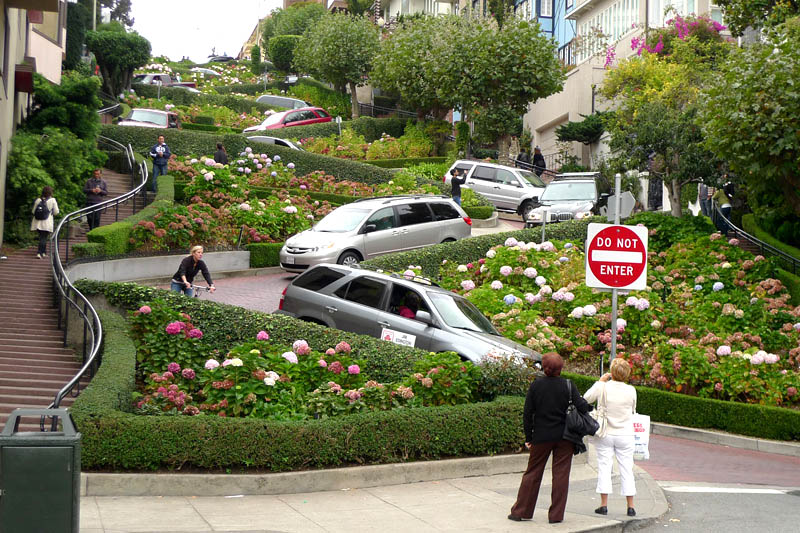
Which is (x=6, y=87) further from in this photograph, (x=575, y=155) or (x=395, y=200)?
(x=575, y=155)

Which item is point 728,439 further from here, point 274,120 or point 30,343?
point 274,120

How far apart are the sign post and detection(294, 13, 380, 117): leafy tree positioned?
144 feet

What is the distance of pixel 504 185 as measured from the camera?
106 feet

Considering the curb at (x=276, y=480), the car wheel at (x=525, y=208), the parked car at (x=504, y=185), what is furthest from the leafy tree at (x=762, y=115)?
the curb at (x=276, y=480)

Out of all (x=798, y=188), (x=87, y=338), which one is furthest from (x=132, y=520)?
(x=798, y=188)

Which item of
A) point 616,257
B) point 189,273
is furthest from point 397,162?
point 616,257

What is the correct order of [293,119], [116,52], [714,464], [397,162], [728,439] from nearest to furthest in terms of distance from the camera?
[714,464] < [728,439] < [397,162] < [293,119] < [116,52]

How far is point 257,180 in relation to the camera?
29766 millimetres

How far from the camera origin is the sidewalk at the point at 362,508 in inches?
330

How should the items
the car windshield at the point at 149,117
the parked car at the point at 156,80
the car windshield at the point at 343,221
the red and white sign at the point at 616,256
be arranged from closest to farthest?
the red and white sign at the point at 616,256 < the car windshield at the point at 343,221 < the car windshield at the point at 149,117 < the parked car at the point at 156,80

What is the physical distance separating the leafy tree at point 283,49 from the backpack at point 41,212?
5832cm

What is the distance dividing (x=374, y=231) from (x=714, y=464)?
34.8ft

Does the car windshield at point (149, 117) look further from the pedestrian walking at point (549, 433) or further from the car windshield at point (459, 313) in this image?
the pedestrian walking at point (549, 433)

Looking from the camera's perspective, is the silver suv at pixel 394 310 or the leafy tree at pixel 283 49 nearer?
the silver suv at pixel 394 310
